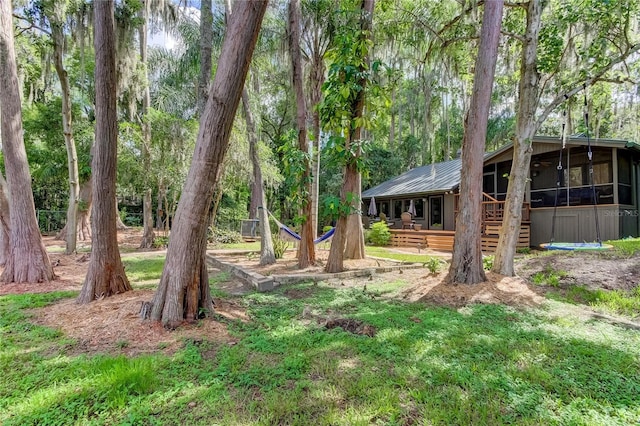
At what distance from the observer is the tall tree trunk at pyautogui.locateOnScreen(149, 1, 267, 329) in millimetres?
2768

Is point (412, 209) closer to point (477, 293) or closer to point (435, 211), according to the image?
point (435, 211)

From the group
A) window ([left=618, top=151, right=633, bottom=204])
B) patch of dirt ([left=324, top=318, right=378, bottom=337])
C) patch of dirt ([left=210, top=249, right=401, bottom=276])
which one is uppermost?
window ([left=618, top=151, right=633, bottom=204])

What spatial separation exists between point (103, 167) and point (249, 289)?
8.16 ft

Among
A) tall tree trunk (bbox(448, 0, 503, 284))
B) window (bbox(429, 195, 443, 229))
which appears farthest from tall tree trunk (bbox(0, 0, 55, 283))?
window (bbox(429, 195, 443, 229))

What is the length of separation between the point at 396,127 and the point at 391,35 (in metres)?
21.3

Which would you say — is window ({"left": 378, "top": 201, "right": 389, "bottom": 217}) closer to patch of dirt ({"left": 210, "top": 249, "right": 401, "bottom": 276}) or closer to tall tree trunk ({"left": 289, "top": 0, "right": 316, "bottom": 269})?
patch of dirt ({"left": 210, "top": 249, "right": 401, "bottom": 276})

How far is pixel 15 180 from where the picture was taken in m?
4.80

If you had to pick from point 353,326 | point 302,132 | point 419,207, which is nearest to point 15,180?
point 302,132

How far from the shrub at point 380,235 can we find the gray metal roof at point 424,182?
7.96 ft

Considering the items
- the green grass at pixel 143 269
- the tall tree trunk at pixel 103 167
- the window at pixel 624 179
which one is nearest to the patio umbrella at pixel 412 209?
the window at pixel 624 179

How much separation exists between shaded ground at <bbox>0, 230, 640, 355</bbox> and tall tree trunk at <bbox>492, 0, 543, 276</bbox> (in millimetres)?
478

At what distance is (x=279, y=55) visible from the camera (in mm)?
8828

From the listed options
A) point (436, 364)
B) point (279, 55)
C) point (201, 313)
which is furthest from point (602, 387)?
point (279, 55)

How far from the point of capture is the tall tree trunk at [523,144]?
206 inches
